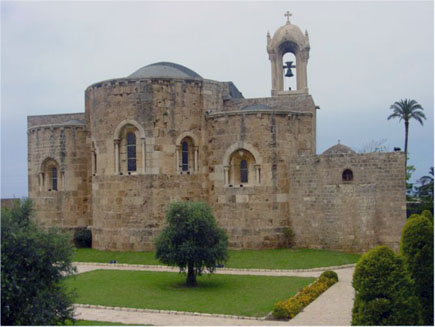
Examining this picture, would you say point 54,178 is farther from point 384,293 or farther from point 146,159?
point 384,293

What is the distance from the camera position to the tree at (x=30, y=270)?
1160 cm

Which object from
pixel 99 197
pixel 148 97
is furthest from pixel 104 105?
pixel 99 197

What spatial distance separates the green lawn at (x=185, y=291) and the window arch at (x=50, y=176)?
33.6 ft

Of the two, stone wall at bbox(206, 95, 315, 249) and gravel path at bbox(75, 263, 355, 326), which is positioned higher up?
stone wall at bbox(206, 95, 315, 249)

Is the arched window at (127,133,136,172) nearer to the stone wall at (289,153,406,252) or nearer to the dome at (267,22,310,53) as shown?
the stone wall at (289,153,406,252)

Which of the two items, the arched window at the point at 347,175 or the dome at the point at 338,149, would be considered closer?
the arched window at the point at 347,175

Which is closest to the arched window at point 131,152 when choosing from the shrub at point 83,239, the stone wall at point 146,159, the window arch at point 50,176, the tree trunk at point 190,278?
the stone wall at point 146,159

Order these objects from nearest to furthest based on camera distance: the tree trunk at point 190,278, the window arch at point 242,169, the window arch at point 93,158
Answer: the tree trunk at point 190,278, the window arch at point 242,169, the window arch at point 93,158

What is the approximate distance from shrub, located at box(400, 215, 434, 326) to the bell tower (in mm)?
20467

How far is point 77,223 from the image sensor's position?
31766 mm

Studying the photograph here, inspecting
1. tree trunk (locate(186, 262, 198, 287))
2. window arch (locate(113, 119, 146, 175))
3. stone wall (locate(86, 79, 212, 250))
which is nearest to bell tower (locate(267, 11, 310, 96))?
stone wall (locate(86, 79, 212, 250))

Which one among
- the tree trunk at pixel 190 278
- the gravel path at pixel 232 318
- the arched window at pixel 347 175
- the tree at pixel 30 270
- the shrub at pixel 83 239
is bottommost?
the gravel path at pixel 232 318

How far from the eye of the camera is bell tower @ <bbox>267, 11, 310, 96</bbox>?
3378 centimetres

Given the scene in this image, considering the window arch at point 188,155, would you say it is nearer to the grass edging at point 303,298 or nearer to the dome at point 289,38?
the dome at point 289,38
